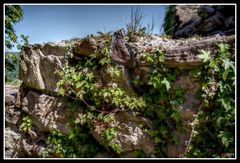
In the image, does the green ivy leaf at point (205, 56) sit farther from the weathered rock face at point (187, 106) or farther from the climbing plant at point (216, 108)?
the weathered rock face at point (187, 106)

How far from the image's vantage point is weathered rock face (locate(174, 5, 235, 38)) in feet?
22.9

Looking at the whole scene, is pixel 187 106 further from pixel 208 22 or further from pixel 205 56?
pixel 208 22

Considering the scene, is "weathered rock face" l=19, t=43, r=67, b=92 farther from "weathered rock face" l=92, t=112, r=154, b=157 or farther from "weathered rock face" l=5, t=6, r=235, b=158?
"weathered rock face" l=92, t=112, r=154, b=157

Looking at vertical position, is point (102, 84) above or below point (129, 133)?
above

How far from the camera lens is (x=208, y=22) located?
7375mm

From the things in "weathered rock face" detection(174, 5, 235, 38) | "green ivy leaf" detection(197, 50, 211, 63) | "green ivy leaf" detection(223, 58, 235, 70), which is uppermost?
"weathered rock face" detection(174, 5, 235, 38)

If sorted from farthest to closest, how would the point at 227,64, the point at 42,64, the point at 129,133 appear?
the point at 42,64 → the point at 129,133 → the point at 227,64

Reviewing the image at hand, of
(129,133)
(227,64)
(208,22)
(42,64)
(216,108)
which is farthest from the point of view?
(208,22)

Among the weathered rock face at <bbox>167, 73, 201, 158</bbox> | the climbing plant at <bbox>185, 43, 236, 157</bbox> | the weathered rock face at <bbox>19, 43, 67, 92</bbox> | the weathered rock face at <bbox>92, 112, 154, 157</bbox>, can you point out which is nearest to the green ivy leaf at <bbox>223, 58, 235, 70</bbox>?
the climbing plant at <bbox>185, 43, 236, 157</bbox>

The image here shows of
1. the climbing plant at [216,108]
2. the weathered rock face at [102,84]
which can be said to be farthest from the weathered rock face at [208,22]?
the climbing plant at [216,108]

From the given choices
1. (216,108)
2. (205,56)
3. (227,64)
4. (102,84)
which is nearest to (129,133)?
(102,84)

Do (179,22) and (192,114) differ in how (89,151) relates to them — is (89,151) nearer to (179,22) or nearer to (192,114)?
(192,114)

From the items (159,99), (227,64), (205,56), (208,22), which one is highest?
(208,22)

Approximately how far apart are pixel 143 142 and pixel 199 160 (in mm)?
969
